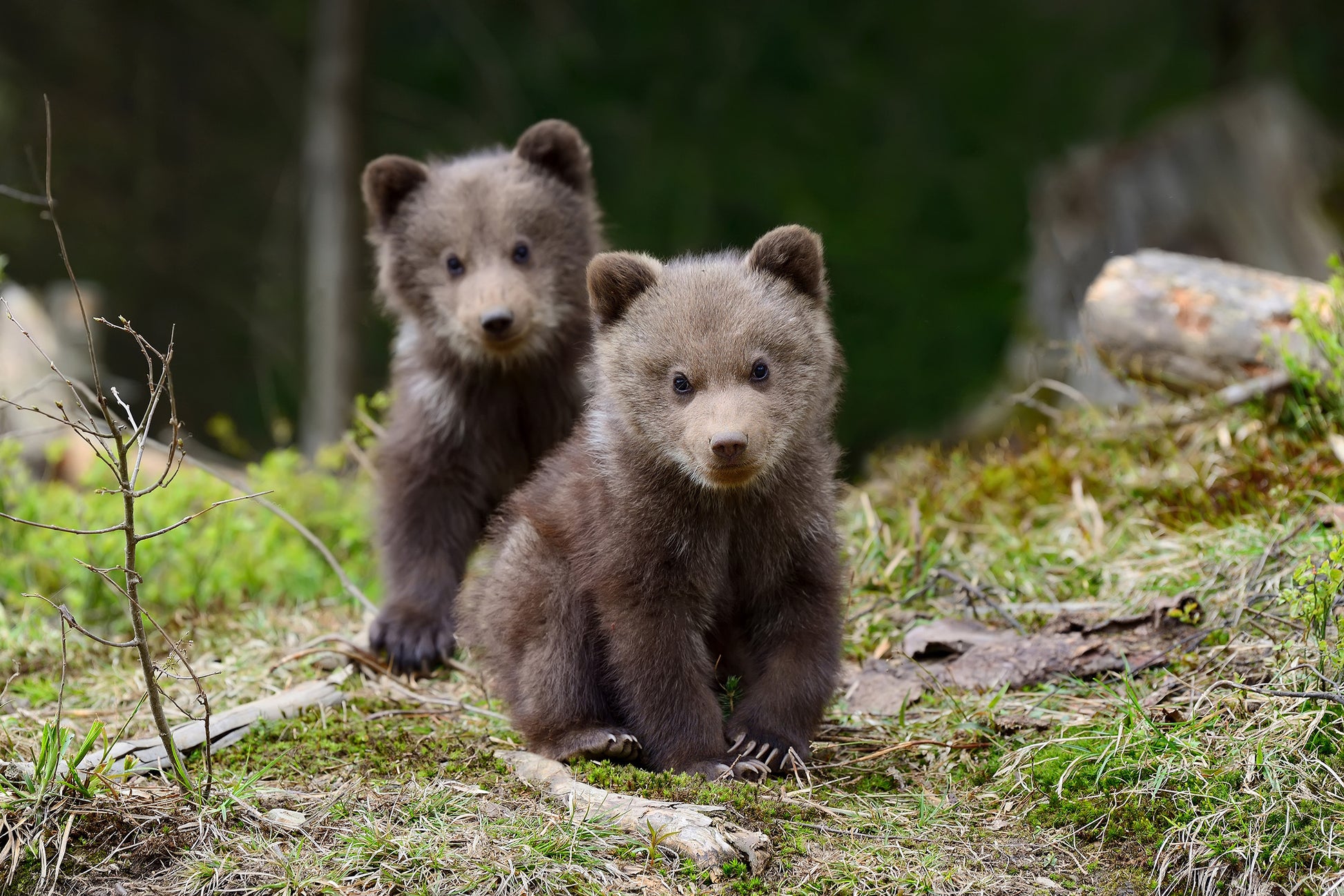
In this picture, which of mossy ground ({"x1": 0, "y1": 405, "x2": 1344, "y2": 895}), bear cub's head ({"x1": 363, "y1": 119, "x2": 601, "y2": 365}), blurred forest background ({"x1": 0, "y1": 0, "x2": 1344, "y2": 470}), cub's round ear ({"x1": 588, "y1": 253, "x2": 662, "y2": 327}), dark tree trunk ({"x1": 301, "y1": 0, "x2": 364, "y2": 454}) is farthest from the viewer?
blurred forest background ({"x1": 0, "y1": 0, "x2": 1344, "y2": 470})

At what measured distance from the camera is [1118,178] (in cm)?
979

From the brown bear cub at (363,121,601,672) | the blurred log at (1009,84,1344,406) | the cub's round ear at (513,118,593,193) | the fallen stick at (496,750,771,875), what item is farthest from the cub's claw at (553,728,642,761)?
the blurred log at (1009,84,1344,406)

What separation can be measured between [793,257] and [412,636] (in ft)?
7.46

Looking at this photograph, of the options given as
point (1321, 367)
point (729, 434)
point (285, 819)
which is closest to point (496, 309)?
point (729, 434)

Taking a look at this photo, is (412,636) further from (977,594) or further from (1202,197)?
(1202,197)

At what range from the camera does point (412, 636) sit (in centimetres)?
520

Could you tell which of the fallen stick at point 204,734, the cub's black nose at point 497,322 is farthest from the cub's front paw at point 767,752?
the cub's black nose at point 497,322

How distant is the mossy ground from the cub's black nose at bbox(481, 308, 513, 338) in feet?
4.55

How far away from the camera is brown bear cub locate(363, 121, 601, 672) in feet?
17.7

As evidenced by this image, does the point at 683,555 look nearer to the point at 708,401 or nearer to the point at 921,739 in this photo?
the point at 708,401

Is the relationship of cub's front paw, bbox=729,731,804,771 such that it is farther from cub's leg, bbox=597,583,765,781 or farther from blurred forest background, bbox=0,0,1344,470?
blurred forest background, bbox=0,0,1344,470

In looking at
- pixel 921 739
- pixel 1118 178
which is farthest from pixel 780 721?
pixel 1118 178

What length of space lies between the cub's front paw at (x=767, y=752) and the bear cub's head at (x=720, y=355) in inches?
30.6

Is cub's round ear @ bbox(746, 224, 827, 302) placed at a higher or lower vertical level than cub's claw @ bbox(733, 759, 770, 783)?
higher
